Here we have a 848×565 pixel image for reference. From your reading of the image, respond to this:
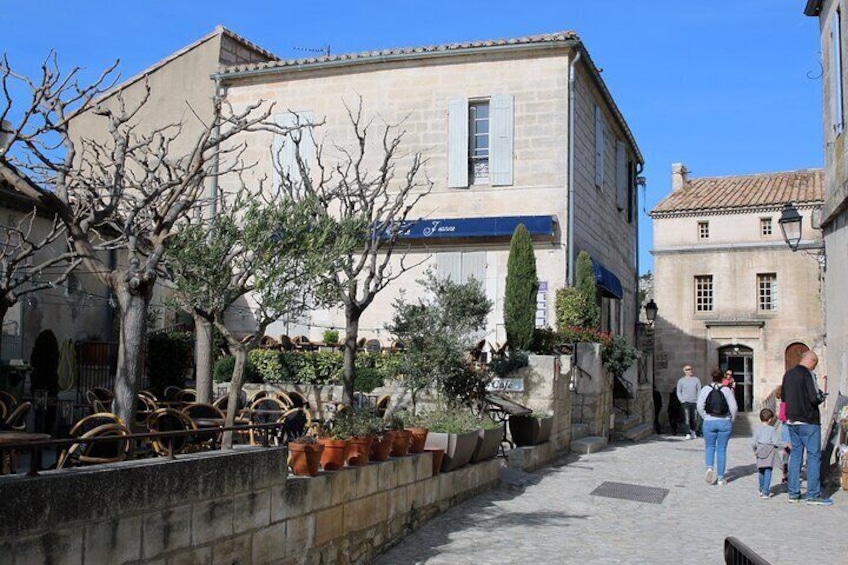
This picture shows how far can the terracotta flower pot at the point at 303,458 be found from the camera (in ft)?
22.3

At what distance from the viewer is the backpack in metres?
12.0

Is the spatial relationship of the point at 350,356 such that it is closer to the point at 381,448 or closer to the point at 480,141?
the point at 381,448

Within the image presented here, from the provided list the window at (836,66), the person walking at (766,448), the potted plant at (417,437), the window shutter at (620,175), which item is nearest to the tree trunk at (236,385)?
the potted plant at (417,437)

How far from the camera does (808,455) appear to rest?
34.0ft

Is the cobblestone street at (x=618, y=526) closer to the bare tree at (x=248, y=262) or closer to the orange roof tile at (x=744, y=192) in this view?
the bare tree at (x=248, y=262)

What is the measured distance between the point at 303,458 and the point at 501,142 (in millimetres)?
12395

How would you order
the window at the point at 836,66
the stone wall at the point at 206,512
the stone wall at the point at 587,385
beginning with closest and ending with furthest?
the stone wall at the point at 206,512
the window at the point at 836,66
the stone wall at the point at 587,385

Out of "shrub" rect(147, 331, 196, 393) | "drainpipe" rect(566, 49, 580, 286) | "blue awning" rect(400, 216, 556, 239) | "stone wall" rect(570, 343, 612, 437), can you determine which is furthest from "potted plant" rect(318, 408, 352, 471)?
"drainpipe" rect(566, 49, 580, 286)

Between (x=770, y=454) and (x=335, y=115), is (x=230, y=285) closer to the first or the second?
(x=770, y=454)

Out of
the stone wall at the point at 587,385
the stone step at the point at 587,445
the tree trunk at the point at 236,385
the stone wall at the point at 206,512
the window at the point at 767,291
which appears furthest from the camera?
the window at the point at 767,291

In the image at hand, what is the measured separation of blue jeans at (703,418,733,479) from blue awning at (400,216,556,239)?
241 inches

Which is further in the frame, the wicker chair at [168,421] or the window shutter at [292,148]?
the window shutter at [292,148]

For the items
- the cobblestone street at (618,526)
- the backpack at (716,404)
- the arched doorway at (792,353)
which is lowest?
the cobblestone street at (618,526)

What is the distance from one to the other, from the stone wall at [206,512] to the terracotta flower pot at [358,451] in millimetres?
89
